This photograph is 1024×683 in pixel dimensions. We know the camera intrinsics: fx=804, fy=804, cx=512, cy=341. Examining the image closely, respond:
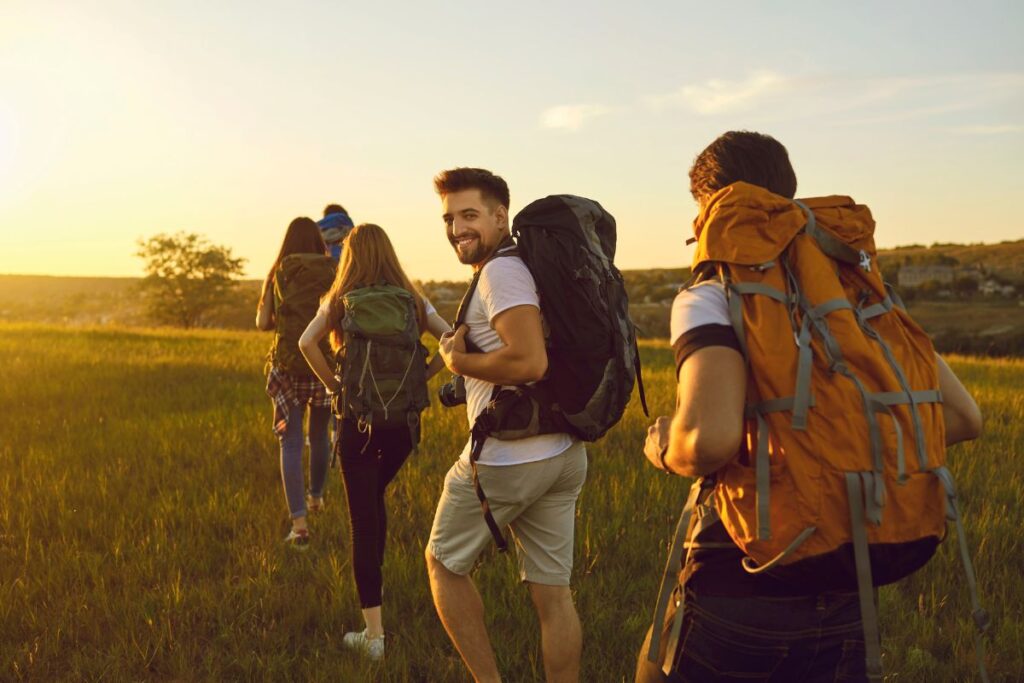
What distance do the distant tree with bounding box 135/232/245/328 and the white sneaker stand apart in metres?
60.9

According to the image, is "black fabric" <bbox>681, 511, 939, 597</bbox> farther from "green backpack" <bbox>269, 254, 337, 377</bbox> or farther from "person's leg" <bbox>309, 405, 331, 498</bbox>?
"person's leg" <bbox>309, 405, 331, 498</bbox>

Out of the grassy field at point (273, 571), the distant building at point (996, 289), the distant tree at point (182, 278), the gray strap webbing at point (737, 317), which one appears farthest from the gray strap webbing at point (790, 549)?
the distant building at point (996, 289)

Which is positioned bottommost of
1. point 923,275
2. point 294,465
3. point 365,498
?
point 294,465

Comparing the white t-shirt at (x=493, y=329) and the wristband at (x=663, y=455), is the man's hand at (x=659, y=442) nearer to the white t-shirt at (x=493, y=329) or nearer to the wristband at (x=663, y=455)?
the wristband at (x=663, y=455)

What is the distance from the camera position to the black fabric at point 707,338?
1.82 meters

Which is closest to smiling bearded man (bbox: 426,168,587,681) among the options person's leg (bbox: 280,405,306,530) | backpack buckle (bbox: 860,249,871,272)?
backpack buckle (bbox: 860,249,871,272)

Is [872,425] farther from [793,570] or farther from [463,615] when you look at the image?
[463,615]

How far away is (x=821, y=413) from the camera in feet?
5.93

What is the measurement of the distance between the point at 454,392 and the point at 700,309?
1535mm

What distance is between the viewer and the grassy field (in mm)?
4156

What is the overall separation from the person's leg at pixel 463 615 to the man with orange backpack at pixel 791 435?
125cm

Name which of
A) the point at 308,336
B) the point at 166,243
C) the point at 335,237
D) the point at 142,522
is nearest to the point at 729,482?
the point at 308,336

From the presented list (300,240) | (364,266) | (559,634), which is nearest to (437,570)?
(559,634)

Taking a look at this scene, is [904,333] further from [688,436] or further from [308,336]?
[308,336]
